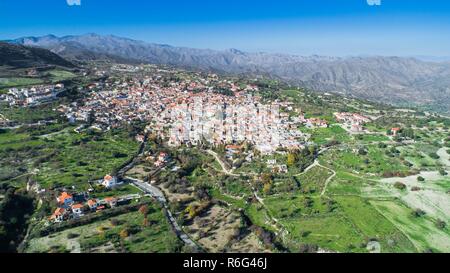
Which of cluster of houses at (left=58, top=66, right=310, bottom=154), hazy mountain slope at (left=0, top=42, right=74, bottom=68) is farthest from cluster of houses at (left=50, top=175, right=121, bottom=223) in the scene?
hazy mountain slope at (left=0, top=42, right=74, bottom=68)

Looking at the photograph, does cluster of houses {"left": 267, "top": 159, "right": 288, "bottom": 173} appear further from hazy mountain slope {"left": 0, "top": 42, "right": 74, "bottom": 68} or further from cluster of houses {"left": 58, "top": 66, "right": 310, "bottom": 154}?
hazy mountain slope {"left": 0, "top": 42, "right": 74, "bottom": 68}

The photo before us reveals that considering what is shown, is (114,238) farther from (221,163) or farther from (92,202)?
(221,163)

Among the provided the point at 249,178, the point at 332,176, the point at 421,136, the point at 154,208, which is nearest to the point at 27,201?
the point at 154,208

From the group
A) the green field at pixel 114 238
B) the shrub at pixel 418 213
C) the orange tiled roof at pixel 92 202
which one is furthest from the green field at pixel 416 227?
the orange tiled roof at pixel 92 202
